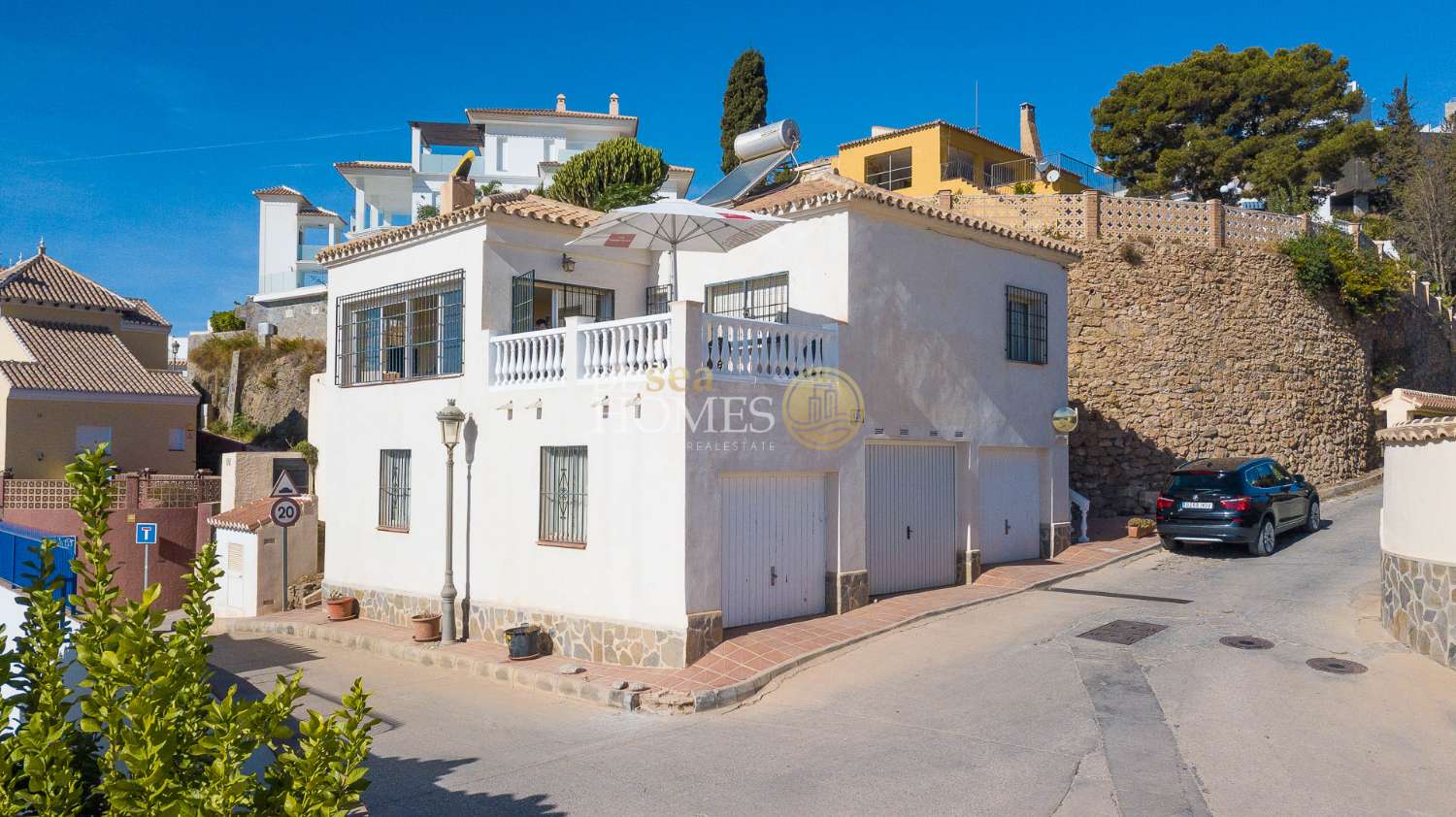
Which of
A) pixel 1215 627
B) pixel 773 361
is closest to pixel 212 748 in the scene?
pixel 773 361

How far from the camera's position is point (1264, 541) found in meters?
15.9

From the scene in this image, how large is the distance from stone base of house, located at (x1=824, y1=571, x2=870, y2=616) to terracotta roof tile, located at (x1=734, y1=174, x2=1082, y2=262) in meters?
4.98

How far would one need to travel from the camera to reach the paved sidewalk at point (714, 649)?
986 centimetres

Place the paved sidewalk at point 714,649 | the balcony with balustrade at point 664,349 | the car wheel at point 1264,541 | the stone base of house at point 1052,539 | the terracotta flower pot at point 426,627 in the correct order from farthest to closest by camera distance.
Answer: the stone base of house at point 1052,539
the car wheel at point 1264,541
the terracotta flower pot at point 426,627
the balcony with balustrade at point 664,349
the paved sidewalk at point 714,649

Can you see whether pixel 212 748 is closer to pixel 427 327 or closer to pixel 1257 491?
pixel 427 327

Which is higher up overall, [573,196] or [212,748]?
[573,196]

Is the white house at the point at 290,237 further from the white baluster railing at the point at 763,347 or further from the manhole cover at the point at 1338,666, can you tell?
the manhole cover at the point at 1338,666

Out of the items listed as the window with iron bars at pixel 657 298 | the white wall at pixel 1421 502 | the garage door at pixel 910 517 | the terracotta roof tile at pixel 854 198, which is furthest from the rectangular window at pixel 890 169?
the white wall at pixel 1421 502

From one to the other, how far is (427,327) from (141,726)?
12136 mm

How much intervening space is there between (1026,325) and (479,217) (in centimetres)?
916

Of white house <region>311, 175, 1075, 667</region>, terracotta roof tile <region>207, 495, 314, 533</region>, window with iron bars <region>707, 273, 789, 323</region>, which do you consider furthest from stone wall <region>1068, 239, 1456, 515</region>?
terracotta roof tile <region>207, 495, 314, 533</region>

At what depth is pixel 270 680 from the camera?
12.4 meters

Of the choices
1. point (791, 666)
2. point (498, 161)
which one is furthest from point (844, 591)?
point (498, 161)

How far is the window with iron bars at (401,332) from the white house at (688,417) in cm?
5
